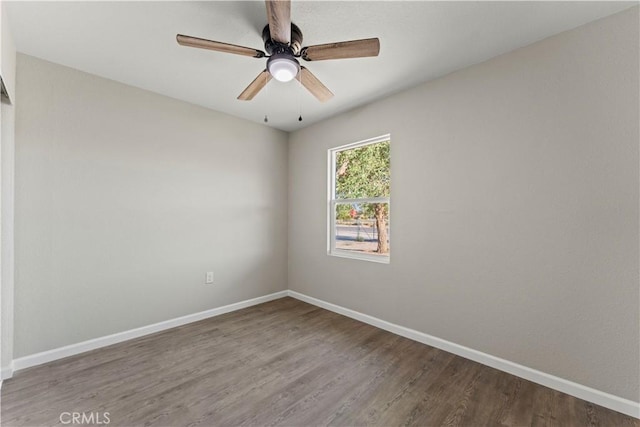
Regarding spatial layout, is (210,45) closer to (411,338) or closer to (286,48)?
(286,48)

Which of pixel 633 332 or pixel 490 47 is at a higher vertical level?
pixel 490 47

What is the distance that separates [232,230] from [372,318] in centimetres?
203

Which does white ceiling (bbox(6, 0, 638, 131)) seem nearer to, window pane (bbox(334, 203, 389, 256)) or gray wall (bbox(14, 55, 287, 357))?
gray wall (bbox(14, 55, 287, 357))

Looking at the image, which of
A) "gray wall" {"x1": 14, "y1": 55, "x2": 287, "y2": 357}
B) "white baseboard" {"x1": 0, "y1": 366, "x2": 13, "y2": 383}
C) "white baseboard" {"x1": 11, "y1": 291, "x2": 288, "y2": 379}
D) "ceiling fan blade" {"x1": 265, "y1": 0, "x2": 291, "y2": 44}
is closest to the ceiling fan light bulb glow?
"ceiling fan blade" {"x1": 265, "y1": 0, "x2": 291, "y2": 44}

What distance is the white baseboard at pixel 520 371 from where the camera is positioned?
167 centimetres

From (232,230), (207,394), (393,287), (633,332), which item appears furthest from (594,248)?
(232,230)

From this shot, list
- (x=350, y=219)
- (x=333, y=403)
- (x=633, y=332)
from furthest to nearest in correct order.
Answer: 1. (x=350, y=219)
2. (x=333, y=403)
3. (x=633, y=332)

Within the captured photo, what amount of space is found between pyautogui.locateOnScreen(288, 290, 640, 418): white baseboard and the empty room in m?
0.01

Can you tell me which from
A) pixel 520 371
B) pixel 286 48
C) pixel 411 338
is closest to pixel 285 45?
pixel 286 48

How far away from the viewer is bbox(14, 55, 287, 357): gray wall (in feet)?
7.11

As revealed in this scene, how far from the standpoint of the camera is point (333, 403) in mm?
1751

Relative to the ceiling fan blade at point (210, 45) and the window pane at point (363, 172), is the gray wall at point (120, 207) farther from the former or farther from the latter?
the ceiling fan blade at point (210, 45)

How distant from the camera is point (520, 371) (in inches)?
79.0

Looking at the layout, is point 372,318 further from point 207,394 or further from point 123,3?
point 123,3
